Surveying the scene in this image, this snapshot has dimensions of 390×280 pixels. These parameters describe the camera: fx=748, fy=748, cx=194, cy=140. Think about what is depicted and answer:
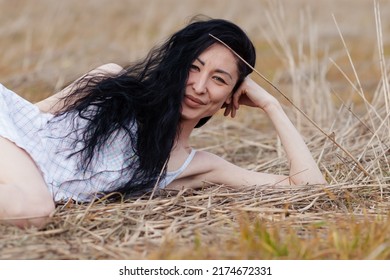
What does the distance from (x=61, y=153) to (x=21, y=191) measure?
0.31m

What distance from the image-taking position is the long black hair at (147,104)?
2.81 meters

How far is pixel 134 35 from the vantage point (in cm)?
903

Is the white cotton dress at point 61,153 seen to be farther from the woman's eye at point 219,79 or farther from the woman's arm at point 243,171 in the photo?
the woman's eye at point 219,79

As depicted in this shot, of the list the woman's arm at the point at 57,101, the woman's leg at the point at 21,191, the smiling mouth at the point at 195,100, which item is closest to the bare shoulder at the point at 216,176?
the smiling mouth at the point at 195,100

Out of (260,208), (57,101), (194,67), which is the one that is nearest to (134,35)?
(57,101)

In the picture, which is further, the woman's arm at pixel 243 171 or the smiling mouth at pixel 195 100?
the woman's arm at pixel 243 171

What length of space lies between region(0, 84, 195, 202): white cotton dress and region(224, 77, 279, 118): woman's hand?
1.69ft

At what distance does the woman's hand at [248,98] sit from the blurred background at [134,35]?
1.03 m

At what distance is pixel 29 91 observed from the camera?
5.47 meters

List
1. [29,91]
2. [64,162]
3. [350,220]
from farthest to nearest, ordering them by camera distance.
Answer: [29,91] → [64,162] → [350,220]
